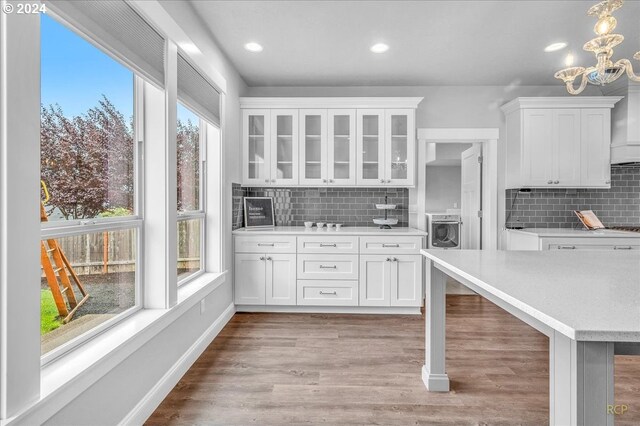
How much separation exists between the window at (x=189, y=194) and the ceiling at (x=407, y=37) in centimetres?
86

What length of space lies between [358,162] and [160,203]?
2.42 metres

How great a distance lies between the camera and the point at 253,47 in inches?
128

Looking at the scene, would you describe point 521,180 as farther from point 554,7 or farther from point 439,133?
point 554,7

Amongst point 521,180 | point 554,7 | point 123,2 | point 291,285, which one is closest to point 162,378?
point 291,285

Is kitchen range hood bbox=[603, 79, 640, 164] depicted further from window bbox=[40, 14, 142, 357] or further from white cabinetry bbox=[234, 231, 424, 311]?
window bbox=[40, 14, 142, 357]

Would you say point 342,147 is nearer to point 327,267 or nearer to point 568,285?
point 327,267

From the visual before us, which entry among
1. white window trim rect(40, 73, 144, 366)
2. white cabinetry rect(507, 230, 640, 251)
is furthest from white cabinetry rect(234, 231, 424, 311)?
white window trim rect(40, 73, 144, 366)

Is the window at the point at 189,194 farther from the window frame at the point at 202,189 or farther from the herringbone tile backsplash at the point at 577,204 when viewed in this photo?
the herringbone tile backsplash at the point at 577,204

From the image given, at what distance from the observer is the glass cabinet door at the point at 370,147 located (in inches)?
157

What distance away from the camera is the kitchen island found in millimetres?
905

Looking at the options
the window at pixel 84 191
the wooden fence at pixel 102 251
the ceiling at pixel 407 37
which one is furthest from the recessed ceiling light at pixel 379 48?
the wooden fence at pixel 102 251

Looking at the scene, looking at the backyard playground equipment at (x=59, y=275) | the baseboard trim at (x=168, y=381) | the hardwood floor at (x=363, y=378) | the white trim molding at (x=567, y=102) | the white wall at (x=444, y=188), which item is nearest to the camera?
the backyard playground equipment at (x=59, y=275)

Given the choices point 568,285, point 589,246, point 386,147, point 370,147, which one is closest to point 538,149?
point 589,246

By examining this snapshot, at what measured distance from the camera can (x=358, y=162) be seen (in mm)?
4008
